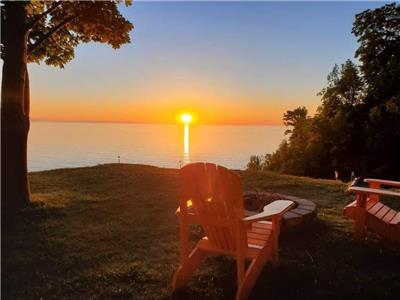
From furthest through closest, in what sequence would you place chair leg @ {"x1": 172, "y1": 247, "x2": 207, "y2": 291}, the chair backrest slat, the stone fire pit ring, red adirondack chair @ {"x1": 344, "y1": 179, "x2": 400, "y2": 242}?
the stone fire pit ring → red adirondack chair @ {"x1": 344, "y1": 179, "x2": 400, "y2": 242} → chair leg @ {"x1": 172, "y1": 247, "x2": 207, "y2": 291} → the chair backrest slat

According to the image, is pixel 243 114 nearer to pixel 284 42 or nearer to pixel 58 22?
pixel 284 42

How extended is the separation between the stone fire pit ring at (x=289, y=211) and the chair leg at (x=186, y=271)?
145 centimetres

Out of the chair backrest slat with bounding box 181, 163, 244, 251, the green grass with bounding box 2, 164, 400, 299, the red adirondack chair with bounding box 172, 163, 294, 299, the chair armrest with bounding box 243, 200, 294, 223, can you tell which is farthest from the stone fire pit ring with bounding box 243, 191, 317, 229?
the chair backrest slat with bounding box 181, 163, 244, 251

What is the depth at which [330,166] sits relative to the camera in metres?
28.9

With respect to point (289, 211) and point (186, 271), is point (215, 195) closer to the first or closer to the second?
point (186, 271)

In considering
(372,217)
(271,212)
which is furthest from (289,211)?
(271,212)

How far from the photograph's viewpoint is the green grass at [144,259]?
3.96 meters

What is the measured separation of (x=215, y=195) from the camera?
351cm

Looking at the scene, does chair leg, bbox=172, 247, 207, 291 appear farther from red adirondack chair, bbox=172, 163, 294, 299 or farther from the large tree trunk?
the large tree trunk

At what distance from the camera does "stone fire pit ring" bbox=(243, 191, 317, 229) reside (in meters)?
5.37

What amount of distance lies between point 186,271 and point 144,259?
3.61 feet

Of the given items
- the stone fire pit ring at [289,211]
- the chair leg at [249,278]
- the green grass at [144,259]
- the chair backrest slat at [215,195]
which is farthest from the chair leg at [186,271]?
the stone fire pit ring at [289,211]

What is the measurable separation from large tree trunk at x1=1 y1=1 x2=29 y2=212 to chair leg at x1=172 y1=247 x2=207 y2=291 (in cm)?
464

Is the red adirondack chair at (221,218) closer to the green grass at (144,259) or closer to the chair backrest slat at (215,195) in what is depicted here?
the chair backrest slat at (215,195)
